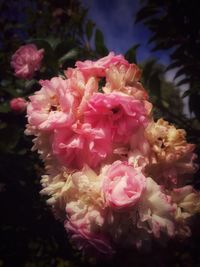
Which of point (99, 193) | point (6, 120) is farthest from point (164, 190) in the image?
point (6, 120)

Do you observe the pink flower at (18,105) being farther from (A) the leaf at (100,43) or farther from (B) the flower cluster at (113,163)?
(B) the flower cluster at (113,163)

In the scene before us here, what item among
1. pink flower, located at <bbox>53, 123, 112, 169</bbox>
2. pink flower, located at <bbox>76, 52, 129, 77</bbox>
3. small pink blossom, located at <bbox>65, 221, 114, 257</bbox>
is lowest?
small pink blossom, located at <bbox>65, 221, 114, 257</bbox>

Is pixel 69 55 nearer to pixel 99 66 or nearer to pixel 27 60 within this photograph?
pixel 27 60

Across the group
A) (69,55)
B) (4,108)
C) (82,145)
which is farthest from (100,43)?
(4,108)

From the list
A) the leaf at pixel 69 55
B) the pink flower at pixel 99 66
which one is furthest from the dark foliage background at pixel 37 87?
the pink flower at pixel 99 66

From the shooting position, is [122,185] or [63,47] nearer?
[122,185]

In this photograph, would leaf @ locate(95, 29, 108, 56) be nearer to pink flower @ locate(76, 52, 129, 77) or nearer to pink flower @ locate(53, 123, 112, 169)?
pink flower @ locate(76, 52, 129, 77)

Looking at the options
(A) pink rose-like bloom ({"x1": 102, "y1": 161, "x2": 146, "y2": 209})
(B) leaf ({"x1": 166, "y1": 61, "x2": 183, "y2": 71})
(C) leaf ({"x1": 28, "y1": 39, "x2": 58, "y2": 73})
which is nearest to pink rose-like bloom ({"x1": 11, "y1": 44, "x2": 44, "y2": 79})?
(C) leaf ({"x1": 28, "y1": 39, "x2": 58, "y2": 73})
